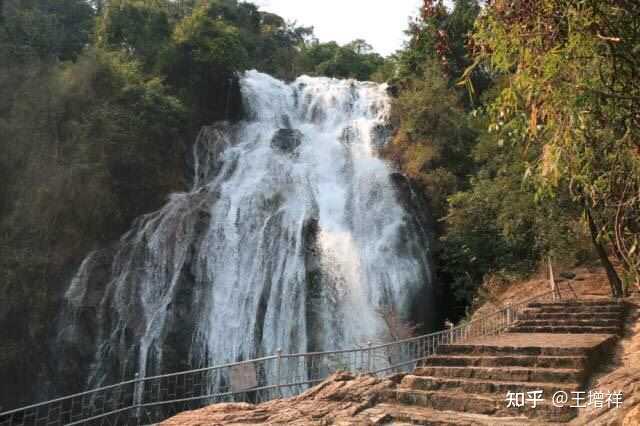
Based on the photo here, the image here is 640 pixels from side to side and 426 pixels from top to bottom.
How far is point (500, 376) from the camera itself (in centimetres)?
667

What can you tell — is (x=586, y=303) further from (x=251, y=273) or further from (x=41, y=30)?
(x=41, y=30)

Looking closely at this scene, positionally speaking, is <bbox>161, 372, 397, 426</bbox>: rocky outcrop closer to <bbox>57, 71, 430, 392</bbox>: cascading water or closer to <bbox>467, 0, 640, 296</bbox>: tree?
<bbox>467, 0, 640, 296</bbox>: tree

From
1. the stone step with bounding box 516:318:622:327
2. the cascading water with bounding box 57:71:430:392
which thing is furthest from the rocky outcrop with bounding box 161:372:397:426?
the cascading water with bounding box 57:71:430:392

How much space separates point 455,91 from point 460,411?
17.5 metres

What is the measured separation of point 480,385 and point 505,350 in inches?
50.6

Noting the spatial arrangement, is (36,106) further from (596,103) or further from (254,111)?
(596,103)

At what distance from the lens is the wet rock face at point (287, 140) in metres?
21.4

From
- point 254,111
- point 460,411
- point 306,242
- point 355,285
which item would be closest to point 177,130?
point 254,111

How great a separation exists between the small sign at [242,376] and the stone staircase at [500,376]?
6305 mm

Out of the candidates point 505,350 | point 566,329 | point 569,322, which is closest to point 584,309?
point 569,322

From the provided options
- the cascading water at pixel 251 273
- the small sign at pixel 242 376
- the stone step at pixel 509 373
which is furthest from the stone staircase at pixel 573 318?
the small sign at pixel 242 376

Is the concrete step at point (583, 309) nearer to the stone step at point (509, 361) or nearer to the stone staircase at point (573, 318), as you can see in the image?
the stone staircase at point (573, 318)

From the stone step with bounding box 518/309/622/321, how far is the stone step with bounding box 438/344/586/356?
400 cm

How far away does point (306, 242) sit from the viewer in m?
16.1
